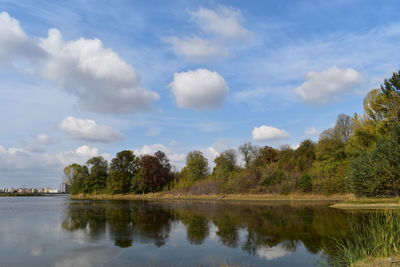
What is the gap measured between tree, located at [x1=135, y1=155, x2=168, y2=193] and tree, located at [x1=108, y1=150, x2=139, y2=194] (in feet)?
16.3

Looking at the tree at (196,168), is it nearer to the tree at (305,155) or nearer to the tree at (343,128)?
the tree at (305,155)

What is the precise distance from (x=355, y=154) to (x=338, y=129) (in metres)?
20.8

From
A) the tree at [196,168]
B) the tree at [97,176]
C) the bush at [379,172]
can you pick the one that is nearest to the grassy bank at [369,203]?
the bush at [379,172]

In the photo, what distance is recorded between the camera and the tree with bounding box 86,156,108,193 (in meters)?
92.9

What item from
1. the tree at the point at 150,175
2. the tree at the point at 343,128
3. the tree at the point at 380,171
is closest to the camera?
the tree at the point at 380,171

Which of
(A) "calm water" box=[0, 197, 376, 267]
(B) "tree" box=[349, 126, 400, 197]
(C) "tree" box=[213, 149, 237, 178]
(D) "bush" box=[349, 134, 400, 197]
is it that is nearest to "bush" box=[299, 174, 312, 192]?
(D) "bush" box=[349, 134, 400, 197]

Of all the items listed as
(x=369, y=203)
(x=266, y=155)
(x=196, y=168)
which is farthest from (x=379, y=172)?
(x=196, y=168)

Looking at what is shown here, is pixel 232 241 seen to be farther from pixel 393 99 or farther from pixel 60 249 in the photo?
pixel 393 99

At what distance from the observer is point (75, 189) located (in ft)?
316

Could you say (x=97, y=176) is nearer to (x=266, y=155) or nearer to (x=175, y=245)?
(x=266, y=155)

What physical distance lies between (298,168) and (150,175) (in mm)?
37728

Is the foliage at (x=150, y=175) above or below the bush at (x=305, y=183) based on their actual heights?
above

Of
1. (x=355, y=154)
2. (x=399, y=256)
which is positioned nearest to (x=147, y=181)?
(x=355, y=154)

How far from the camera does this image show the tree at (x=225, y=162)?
75.9 meters
